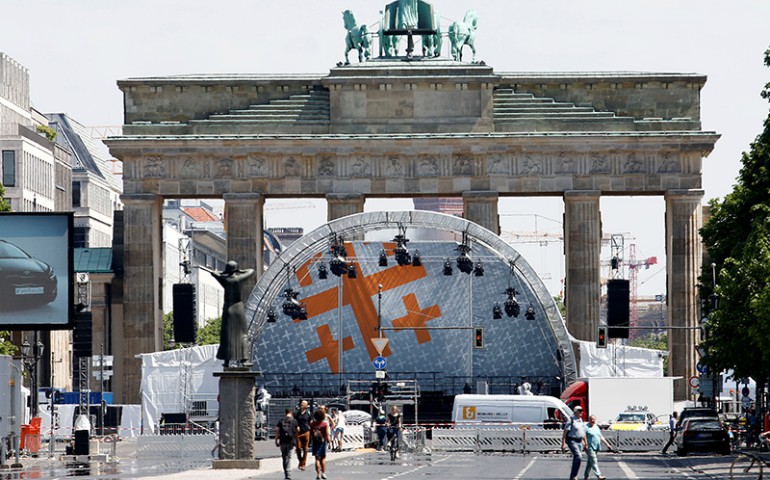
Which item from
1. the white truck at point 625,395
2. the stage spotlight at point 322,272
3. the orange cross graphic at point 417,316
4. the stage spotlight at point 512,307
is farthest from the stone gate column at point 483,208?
the white truck at point 625,395

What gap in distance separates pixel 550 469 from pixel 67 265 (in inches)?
610

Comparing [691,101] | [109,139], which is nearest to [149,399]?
[109,139]

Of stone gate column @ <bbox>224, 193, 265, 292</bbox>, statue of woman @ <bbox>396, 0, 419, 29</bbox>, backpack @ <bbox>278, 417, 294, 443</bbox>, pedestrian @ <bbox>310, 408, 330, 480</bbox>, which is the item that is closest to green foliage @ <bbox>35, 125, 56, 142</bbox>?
stone gate column @ <bbox>224, 193, 265, 292</bbox>

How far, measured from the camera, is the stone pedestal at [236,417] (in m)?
Result: 55.2

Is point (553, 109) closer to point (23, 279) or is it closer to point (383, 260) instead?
point (383, 260)

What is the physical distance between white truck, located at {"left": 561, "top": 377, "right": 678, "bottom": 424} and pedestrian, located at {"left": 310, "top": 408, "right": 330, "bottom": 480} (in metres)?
37.2

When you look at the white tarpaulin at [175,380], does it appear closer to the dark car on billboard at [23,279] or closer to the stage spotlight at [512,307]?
the stage spotlight at [512,307]

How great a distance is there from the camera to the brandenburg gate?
4478 inches

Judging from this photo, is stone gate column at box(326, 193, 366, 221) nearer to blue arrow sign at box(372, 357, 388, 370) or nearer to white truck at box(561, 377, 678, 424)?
blue arrow sign at box(372, 357, 388, 370)

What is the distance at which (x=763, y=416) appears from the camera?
92.4m

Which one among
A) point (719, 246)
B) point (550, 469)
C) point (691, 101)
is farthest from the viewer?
point (691, 101)

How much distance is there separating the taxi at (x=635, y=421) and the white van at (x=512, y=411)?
265cm

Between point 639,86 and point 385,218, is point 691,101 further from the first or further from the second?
point 385,218

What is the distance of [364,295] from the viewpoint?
357ft
